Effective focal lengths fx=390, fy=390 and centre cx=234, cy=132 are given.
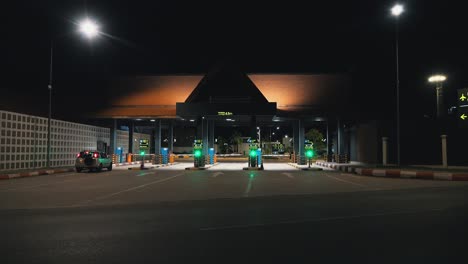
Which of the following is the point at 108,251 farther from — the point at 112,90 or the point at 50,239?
the point at 112,90

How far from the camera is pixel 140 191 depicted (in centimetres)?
1552

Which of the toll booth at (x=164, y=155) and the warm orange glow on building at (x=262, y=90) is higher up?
the warm orange glow on building at (x=262, y=90)

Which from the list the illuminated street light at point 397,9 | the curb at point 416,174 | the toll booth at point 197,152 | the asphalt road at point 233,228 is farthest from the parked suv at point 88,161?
the illuminated street light at point 397,9

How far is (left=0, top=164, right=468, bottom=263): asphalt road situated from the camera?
6.02 m

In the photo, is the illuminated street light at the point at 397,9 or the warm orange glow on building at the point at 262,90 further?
the warm orange glow on building at the point at 262,90

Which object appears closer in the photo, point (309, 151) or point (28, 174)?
point (28, 174)

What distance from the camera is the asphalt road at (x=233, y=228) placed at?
6020 mm

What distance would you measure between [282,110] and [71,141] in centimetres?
1895

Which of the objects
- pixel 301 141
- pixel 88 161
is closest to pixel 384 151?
pixel 301 141

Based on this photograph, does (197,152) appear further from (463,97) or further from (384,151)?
(463,97)

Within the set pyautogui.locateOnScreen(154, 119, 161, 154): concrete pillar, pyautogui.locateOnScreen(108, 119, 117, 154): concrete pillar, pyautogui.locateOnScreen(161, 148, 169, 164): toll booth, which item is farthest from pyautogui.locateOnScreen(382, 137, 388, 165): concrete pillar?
pyautogui.locateOnScreen(108, 119, 117, 154): concrete pillar

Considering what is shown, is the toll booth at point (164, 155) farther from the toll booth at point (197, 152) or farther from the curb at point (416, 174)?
the curb at point (416, 174)

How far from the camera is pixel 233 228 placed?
8109 millimetres

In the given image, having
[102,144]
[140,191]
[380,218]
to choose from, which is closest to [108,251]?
[380,218]
